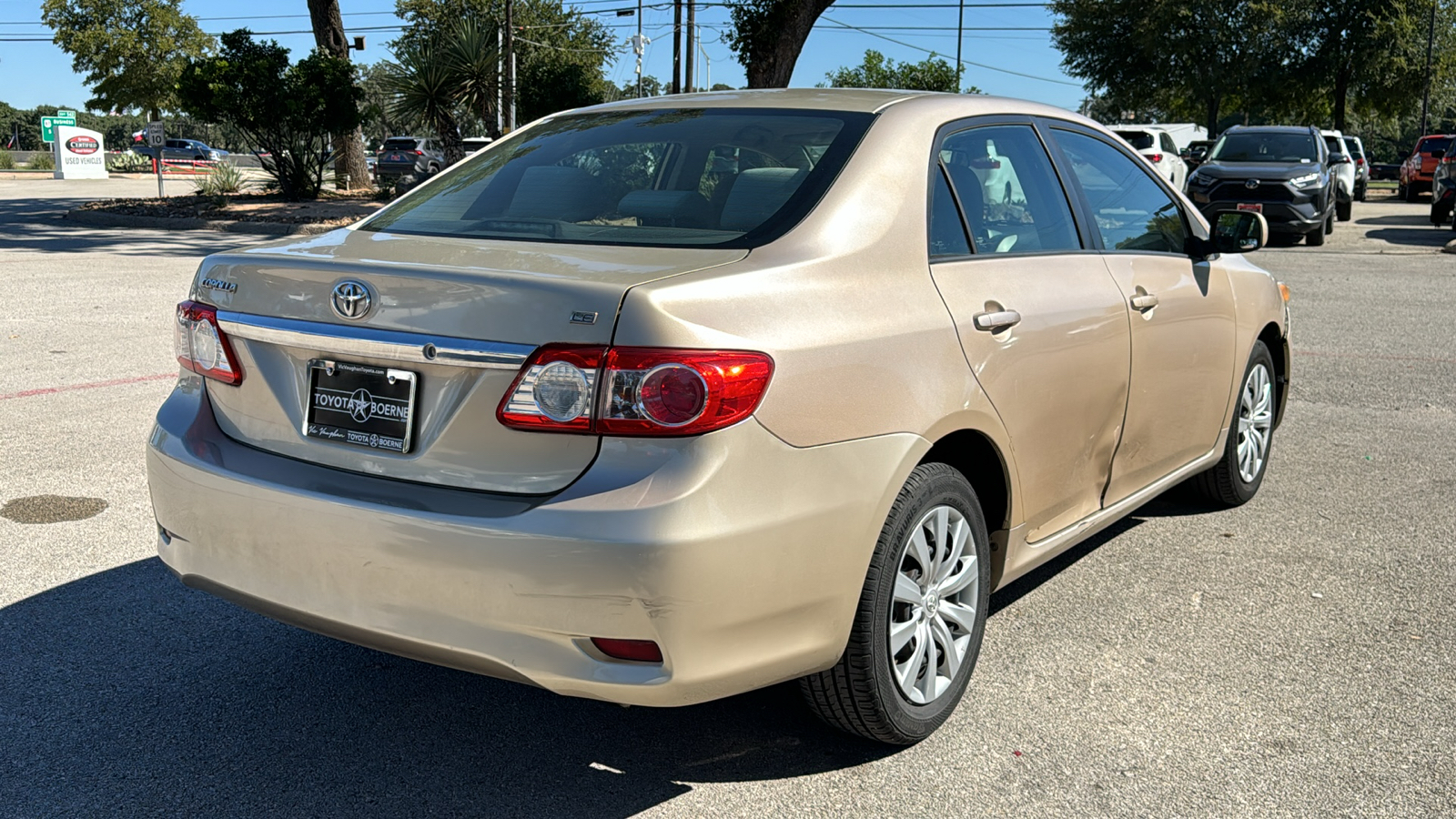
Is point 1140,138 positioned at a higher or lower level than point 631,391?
higher

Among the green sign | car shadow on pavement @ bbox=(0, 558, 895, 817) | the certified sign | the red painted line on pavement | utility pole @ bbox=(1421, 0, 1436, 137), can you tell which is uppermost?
utility pole @ bbox=(1421, 0, 1436, 137)

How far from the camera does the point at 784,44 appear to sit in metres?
23.0

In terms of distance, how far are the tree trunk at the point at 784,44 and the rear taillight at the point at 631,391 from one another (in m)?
20.9

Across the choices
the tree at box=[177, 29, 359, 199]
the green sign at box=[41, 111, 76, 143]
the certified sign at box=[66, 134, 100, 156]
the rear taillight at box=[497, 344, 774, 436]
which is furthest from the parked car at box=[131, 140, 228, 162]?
the rear taillight at box=[497, 344, 774, 436]

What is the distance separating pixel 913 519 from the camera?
3.02m

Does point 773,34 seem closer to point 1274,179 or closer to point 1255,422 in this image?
point 1274,179

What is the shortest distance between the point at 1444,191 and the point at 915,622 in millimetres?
25177

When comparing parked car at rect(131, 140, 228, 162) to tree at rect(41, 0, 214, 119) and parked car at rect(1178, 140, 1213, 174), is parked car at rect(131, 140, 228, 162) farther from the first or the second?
parked car at rect(1178, 140, 1213, 174)

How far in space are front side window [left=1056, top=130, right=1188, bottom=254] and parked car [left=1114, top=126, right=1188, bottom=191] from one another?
18885 mm

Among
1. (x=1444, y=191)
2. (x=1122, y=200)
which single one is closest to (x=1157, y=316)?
(x=1122, y=200)

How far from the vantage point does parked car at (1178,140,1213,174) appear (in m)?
27.8

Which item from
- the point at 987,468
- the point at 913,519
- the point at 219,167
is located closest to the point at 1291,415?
the point at 987,468

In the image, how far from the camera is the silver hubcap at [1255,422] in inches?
211

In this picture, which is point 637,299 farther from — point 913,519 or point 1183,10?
point 1183,10
